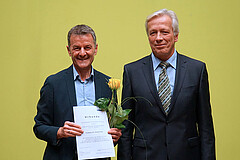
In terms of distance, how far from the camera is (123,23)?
366 centimetres

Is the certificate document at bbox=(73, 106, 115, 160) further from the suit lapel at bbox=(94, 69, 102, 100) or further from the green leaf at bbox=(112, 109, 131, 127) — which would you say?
the suit lapel at bbox=(94, 69, 102, 100)

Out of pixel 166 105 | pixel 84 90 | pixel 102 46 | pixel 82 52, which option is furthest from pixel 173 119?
pixel 102 46

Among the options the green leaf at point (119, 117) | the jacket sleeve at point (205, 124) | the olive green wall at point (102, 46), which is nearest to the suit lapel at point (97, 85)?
the green leaf at point (119, 117)

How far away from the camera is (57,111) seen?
7.68ft

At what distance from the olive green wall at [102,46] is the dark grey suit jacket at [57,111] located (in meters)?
1.24

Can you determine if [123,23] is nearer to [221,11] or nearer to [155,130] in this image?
[221,11]

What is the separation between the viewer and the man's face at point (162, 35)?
7.82ft

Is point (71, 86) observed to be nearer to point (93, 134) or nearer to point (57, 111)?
point (57, 111)

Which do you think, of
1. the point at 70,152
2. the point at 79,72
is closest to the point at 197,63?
the point at 79,72

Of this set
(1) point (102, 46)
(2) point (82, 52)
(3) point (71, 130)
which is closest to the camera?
(3) point (71, 130)

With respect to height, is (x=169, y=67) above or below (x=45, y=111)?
above

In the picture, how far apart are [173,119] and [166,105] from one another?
0.10 m

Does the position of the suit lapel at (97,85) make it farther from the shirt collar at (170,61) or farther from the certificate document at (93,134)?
the shirt collar at (170,61)

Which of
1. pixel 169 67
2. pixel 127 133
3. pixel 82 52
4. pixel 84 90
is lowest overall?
pixel 127 133
